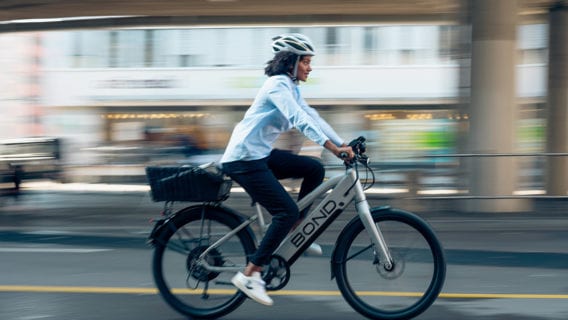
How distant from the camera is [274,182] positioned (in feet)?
15.5

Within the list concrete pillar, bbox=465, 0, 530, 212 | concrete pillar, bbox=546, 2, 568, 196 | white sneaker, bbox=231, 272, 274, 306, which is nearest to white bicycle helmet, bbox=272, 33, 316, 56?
white sneaker, bbox=231, 272, 274, 306

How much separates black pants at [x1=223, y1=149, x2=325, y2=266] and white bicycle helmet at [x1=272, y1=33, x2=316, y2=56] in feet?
1.92

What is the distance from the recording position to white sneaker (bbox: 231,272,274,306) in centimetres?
475

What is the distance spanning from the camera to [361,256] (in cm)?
482

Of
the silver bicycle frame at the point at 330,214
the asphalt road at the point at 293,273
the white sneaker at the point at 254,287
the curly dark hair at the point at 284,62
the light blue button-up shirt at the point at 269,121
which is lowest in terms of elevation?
the asphalt road at the point at 293,273

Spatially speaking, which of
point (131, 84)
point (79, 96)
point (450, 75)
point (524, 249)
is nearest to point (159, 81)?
point (131, 84)

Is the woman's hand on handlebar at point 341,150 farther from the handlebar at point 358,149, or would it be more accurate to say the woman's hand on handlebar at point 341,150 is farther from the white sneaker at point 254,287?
the white sneaker at point 254,287

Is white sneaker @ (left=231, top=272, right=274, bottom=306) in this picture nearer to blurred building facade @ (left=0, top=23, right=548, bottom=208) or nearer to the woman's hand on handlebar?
the woman's hand on handlebar

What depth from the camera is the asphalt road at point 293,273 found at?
5.26 m

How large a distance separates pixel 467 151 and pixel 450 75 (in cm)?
125

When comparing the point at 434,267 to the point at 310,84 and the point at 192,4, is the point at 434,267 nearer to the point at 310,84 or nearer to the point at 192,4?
the point at 192,4

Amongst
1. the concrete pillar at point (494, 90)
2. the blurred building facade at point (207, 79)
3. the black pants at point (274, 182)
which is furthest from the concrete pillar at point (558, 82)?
the black pants at point (274, 182)

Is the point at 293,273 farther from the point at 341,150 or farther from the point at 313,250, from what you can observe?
the point at 341,150

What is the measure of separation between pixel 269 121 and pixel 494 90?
8477 millimetres
